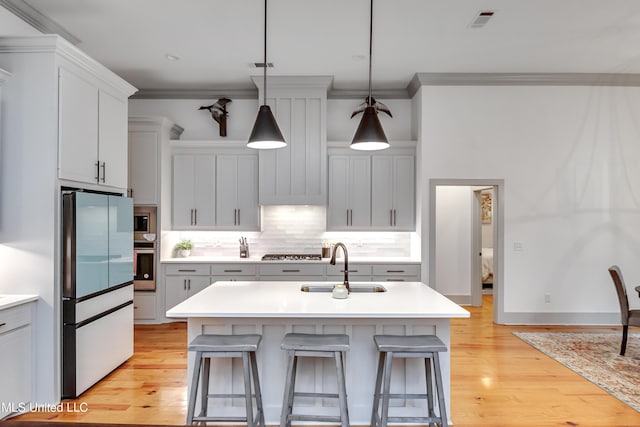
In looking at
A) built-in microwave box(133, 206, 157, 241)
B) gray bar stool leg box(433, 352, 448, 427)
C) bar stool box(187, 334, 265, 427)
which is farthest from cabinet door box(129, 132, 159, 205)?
gray bar stool leg box(433, 352, 448, 427)

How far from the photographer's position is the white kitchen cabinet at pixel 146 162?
16.5 ft

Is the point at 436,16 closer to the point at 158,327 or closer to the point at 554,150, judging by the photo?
the point at 554,150

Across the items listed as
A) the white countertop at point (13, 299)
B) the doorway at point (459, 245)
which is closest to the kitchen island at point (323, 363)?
the white countertop at point (13, 299)

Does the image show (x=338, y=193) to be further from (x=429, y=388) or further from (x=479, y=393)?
(x=429, y=388)

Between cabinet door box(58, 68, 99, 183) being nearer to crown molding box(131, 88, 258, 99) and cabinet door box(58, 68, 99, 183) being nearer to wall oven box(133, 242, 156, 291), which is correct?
wall oven box(133, 242, 156, 291)

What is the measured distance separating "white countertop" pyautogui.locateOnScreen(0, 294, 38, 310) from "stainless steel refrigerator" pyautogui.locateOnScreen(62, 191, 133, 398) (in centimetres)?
21

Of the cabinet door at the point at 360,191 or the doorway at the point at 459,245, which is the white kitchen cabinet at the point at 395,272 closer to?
the cabinet door at the point at 360,191

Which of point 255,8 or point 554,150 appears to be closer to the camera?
point 255,8

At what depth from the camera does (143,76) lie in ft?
16.7

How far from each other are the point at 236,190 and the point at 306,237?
3.83 ft

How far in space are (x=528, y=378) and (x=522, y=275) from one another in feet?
6.42

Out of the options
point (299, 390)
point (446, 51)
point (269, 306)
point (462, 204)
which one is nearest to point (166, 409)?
point (299, 390)

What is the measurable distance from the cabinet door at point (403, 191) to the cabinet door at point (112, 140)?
128 inches

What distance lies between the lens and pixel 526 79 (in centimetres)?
502
